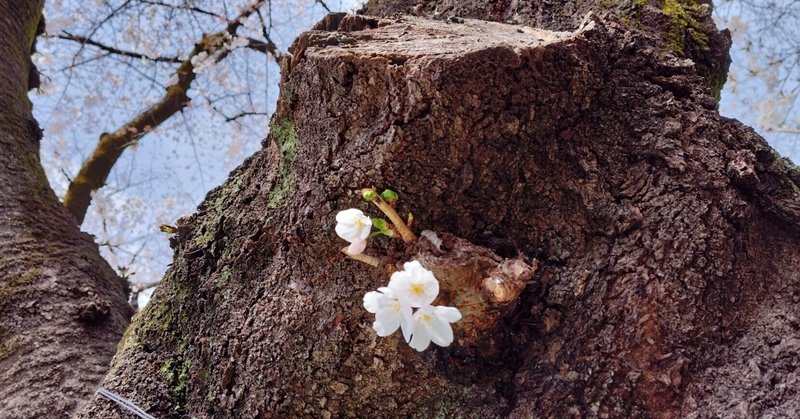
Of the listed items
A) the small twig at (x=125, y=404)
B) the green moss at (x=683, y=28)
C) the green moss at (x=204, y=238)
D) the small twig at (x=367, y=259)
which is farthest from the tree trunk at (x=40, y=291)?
the green moss at (x=683, y=28)

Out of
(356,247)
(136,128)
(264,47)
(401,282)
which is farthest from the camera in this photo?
(264,47)

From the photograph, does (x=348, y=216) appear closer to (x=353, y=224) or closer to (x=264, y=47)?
(x=353, y=224)

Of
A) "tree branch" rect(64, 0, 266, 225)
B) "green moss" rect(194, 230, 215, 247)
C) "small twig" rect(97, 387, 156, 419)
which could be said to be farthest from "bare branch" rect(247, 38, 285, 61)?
"small twig" rect(97, 387, 156, 419)

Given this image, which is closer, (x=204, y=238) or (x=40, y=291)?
(x=204, y=238)

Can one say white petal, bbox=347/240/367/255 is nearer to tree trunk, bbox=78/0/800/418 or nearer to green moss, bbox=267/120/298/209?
tree trunk, bbox=78/0/800/418

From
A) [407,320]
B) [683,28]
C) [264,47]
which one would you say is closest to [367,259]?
[407,320]

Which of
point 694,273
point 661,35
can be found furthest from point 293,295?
point 661,35
